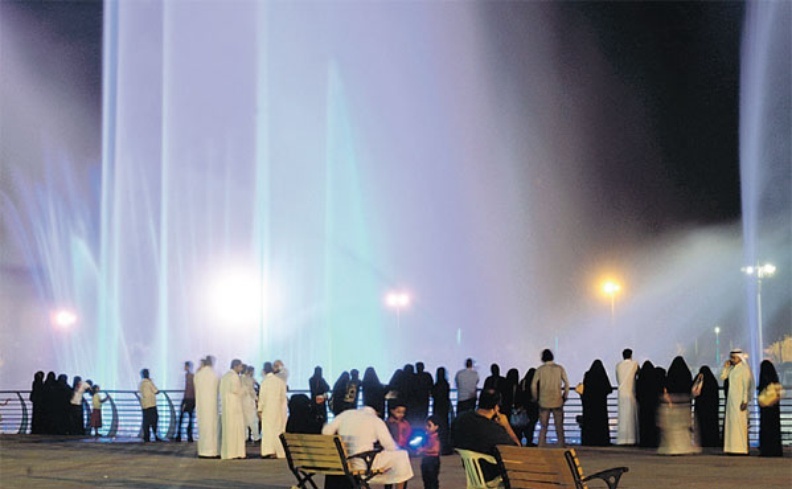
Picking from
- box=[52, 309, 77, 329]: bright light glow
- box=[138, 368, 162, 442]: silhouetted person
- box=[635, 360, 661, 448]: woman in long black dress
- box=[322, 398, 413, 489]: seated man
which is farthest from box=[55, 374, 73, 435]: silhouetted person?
box=[52, 309, 77, 329]: bright light glow

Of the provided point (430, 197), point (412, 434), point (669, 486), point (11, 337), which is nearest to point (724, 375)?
point (669, 486)

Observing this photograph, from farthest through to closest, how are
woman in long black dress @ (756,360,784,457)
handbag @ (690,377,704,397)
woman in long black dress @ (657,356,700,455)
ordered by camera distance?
1. handbag @ (690,377,704,397)
2. woman in long black dress @ (657,356,700,455)
3. woman in long black dress @ (756,360,784,457)

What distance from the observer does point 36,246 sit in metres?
54.0

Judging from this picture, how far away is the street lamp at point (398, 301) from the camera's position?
3738 cm

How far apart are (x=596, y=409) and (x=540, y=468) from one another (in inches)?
446

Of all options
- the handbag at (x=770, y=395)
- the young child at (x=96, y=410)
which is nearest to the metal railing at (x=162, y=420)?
the young child at (x=96, y=410)

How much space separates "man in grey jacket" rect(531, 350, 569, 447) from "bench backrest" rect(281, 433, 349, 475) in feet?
27.7

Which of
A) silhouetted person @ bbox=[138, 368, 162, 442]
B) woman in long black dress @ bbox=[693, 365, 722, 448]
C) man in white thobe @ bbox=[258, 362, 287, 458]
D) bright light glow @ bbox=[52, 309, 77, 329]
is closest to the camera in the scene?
man in white thobe @ bbox=[258, 362, 287, 458]

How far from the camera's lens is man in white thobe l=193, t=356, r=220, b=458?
18.4 m

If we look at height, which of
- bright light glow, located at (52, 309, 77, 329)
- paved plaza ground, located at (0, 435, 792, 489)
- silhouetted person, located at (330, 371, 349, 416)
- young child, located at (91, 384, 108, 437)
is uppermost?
bright light glow, located at (52, 309, 77, 329)

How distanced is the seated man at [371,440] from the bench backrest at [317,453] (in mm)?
159

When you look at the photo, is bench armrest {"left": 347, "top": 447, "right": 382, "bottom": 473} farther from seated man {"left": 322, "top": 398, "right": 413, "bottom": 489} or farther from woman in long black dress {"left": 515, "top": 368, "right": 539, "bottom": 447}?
woman in long black dress {"left": 515, "top": 368, "right": 539, "bottom": 447}

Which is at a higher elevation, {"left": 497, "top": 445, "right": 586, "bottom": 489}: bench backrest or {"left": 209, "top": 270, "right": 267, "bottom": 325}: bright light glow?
{"left": 209, "top": 270, "right": 267, "bottom": 325}: bright light glow

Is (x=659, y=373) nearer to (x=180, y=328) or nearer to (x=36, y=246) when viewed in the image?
(x=180, y=328)
